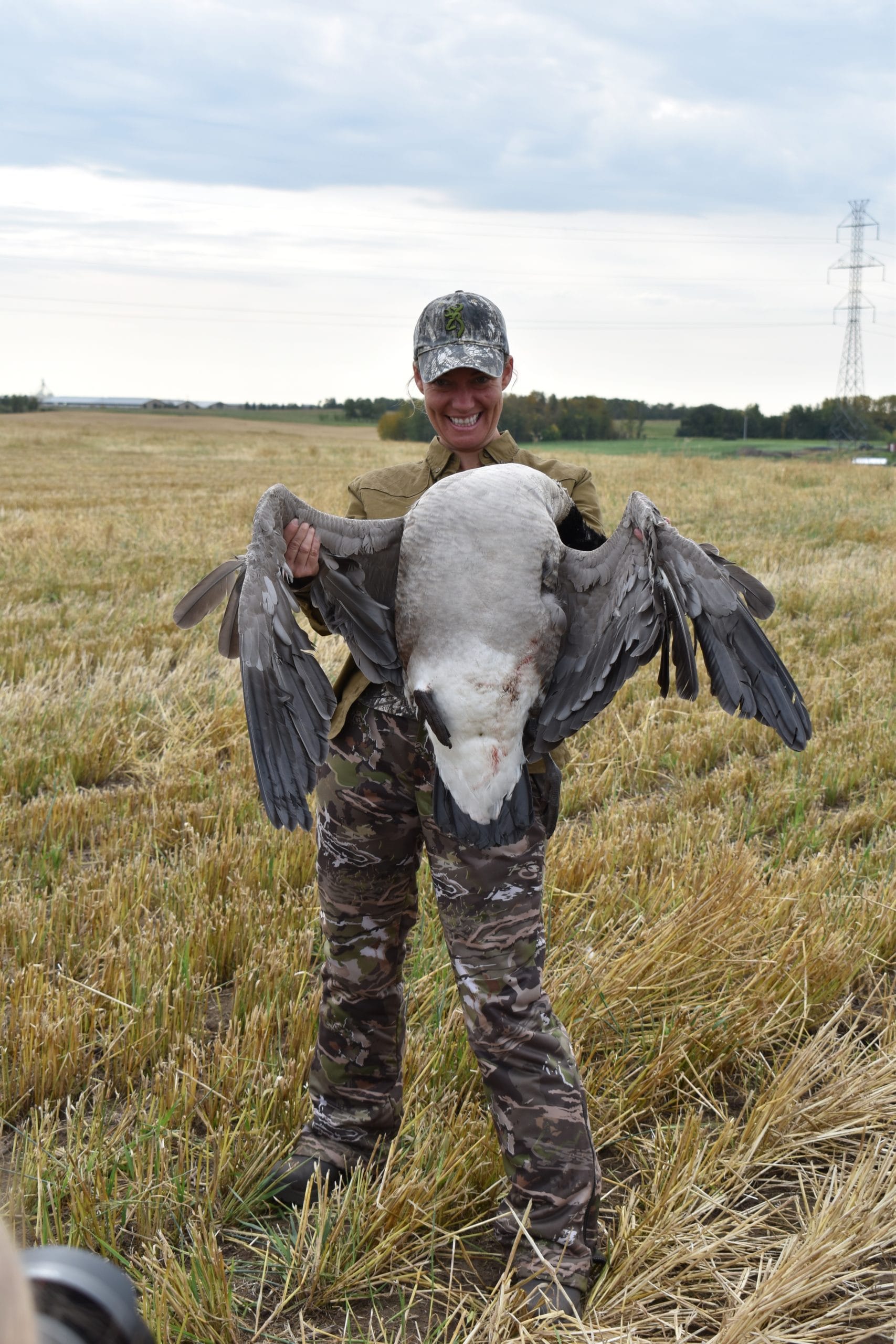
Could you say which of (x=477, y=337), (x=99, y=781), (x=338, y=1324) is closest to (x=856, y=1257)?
(x=338, y=1324)

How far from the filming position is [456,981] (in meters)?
2.77

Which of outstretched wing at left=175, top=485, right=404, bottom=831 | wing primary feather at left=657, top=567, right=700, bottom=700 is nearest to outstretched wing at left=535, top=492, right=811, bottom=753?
wing primary feather at left=657, top=567, right=700, bottom=700

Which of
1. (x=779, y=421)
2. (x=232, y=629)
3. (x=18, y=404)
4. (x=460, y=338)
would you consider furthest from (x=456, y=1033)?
(x=18, y=404)

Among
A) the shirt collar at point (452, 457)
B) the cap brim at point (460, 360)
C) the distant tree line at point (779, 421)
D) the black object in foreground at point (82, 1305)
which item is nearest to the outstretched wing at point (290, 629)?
the shirt collar at point (452, 457)

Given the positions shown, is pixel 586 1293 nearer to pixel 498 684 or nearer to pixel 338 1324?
pixel 338 1324

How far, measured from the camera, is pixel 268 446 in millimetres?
42438

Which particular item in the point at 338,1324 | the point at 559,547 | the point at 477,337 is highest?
the point at 477,337

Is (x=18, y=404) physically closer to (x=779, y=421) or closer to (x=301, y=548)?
(x=779, y=421)

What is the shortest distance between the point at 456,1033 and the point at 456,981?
0.47 meters

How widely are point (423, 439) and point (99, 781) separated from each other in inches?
1903

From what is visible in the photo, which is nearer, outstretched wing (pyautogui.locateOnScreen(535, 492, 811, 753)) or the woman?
the woman

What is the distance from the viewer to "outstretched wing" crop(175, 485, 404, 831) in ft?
8.63

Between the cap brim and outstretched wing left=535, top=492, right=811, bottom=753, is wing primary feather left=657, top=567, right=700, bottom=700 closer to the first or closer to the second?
outstretched wing left=535, top=492, right=811, bottom=753

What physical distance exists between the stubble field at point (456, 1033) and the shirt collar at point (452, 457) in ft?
5.18
